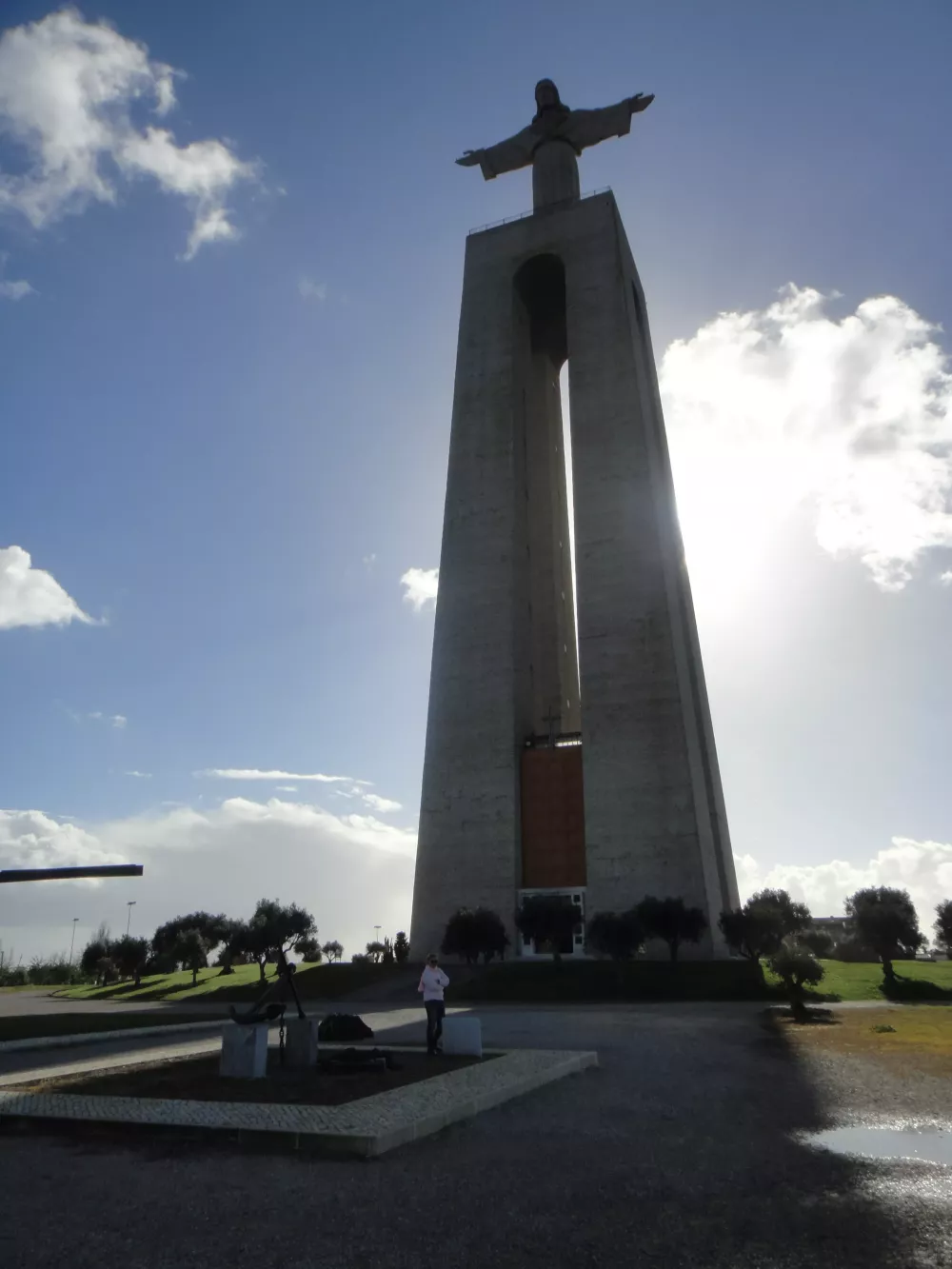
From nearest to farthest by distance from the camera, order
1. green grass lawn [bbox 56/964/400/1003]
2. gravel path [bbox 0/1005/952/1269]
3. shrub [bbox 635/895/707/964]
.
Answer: gravel path [bbox 0/1005/952/1269] → shrub [bbox 635/895/707/964] → green grass lawn [bbox 56/964/400/1003]

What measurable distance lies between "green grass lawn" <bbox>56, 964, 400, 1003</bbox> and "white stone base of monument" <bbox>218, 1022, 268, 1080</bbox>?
27.5 metres

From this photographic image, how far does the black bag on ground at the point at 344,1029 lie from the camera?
622 inches

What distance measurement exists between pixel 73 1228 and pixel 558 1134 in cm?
435

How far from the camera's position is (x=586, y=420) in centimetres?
5306

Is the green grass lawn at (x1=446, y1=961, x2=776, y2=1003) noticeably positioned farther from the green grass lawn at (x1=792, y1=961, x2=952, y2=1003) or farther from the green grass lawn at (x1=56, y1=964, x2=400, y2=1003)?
the green grass lawn at (x1=56, y1=964, x2=400, y2=1003)

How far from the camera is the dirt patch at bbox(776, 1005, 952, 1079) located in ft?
42.7

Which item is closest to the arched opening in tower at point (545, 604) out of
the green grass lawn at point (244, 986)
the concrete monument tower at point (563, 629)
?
the concrete monument tower at point (563, 629)

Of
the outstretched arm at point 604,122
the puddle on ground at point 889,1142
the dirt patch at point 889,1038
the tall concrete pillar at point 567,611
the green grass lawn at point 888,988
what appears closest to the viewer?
the puddle on ground at point 889,1142

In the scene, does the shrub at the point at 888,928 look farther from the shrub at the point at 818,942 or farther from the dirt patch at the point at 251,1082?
the dirt patch at the point at 251,1082

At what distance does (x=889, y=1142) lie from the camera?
7.72 meters

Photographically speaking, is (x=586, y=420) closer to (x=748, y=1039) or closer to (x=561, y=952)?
(x=561, y=952)

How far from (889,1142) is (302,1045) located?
7849 millimetres

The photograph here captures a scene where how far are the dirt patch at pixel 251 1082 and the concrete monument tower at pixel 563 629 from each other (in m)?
33.4

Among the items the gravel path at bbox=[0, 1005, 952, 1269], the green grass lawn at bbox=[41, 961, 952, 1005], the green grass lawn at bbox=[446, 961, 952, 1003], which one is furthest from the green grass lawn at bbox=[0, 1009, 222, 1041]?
the green grass lawn at bbox=[446, 961, 952, 1003]
